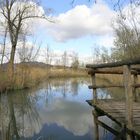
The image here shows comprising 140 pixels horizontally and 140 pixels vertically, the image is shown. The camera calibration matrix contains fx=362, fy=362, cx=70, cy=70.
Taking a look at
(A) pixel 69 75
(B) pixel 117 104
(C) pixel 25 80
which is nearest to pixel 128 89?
(B) pixel 117 104

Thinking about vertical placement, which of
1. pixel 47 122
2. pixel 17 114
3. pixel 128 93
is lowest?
pixel 47 122

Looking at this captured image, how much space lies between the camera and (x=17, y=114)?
50.4 ft

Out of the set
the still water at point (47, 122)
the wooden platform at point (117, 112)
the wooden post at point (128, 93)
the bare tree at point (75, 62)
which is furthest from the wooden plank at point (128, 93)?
the bare tree at point (75, 62)

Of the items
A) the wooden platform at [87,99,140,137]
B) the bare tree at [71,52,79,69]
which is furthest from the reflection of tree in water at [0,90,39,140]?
the bare tree at [71,52,79,69]

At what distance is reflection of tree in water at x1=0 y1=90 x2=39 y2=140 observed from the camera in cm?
950

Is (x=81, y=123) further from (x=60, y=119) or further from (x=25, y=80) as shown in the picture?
(x=25, y=80)

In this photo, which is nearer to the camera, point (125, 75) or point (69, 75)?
point (125, 75)

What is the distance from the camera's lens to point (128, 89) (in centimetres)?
595

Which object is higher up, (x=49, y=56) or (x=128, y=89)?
(x=49, y=56)

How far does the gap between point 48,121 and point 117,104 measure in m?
5.61

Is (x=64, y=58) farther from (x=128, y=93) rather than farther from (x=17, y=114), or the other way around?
(x=128, y=93)

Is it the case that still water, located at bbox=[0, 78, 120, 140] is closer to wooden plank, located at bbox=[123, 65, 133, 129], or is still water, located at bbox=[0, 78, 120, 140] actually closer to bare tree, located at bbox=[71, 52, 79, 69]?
wooden plank, located at bbox=[123, 65, 133, 129]

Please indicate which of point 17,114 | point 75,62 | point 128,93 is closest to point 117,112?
point 128,93

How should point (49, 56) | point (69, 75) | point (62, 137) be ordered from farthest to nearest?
point (49, 56) < point (69, 75) < point (62, 137)
